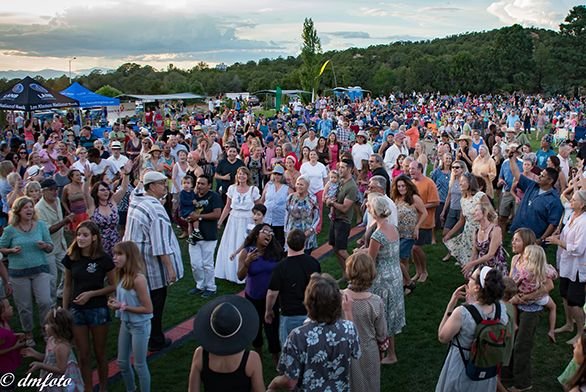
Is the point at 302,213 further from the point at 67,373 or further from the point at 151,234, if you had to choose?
the point at 67,373

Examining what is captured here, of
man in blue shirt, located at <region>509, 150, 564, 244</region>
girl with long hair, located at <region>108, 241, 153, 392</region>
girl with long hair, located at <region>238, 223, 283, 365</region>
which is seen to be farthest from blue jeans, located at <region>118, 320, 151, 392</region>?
man in blue shirt, located at <region>509, 150, 564, 244</region>

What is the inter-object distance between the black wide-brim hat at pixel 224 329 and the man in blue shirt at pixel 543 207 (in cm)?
487

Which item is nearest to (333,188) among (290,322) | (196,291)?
(196,291)

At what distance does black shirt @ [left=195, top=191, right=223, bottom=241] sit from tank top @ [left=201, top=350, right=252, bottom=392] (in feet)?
14.3

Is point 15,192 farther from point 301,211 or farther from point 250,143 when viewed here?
point 250,143

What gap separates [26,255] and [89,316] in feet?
4.33

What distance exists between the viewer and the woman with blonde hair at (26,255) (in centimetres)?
563

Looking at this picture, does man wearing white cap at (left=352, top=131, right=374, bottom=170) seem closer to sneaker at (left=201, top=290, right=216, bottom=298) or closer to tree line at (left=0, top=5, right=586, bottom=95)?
sneaker at (left=201, top=290, right=216, bottom=298)

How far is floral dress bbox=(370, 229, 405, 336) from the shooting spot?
5.55 metres

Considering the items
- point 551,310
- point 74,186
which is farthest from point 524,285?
point 74,186

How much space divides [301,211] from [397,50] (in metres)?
115

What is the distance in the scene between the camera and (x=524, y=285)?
16.7 ft

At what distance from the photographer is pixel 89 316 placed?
4.88 meters

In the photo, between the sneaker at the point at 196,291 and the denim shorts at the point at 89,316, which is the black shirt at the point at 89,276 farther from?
the sneaker at the point at 196,291
